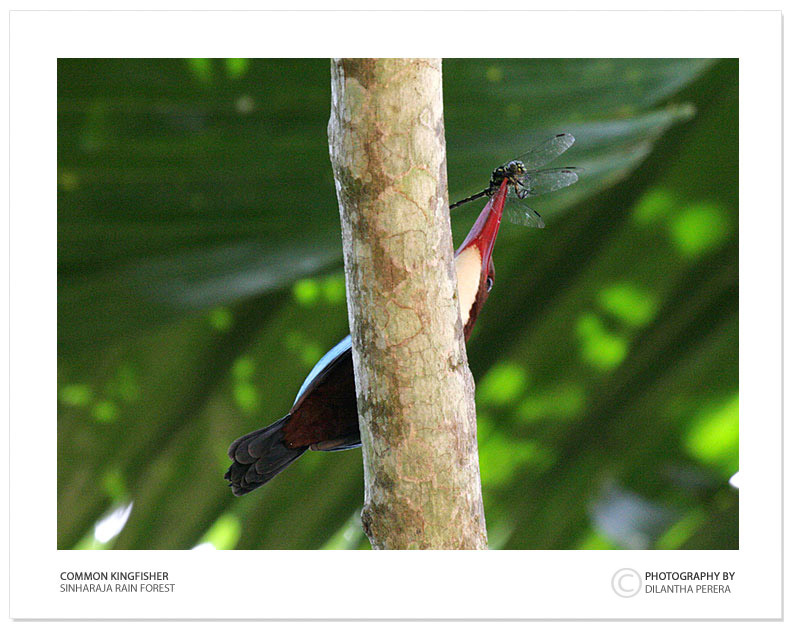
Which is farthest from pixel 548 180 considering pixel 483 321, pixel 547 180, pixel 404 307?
pixel 483 321

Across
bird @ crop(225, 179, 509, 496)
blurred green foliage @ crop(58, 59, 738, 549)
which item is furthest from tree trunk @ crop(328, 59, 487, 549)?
blurred green foliage @ crop(58, 59, 738, 549)

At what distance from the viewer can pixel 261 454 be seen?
1.53ft

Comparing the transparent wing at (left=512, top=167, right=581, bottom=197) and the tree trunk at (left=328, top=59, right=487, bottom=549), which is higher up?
the transparent wing at (left=512, top=167, right=581, bottom=197)

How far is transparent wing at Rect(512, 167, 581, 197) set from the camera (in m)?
0.49

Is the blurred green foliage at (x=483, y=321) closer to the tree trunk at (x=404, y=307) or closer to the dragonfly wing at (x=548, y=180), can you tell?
the dragonfly wing at (x=548, y=180)

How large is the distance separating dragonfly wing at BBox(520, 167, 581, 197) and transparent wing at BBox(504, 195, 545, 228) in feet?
0.03

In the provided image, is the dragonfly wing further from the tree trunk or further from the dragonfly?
the tree trunk

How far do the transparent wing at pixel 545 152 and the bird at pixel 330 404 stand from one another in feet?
0.11

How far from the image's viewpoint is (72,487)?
2.36 feet
